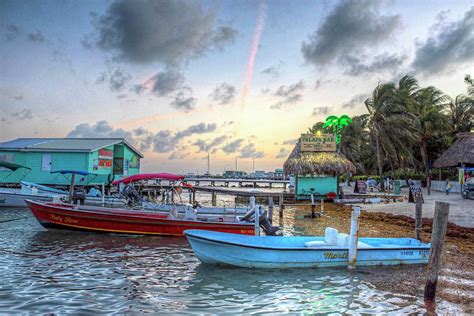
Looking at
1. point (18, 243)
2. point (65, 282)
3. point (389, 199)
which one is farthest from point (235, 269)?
point (389, 199)

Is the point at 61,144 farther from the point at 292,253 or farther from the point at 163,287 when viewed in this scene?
the point at 292,253

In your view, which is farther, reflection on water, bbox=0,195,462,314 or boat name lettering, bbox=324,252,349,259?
boat name lettering, bbox=324,252,349,259

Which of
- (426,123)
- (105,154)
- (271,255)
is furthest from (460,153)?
(105,154)

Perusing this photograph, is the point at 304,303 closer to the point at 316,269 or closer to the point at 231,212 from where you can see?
the point at 316,269

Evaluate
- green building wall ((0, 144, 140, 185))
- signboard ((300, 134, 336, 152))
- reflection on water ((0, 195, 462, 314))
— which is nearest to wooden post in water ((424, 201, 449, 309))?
reflection on water ((0, 195, 462, 314))

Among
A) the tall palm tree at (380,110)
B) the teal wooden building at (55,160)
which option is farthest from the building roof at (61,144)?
the tall palm tree at (380,110)

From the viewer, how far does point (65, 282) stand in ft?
28.9

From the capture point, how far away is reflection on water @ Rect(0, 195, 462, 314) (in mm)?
7465

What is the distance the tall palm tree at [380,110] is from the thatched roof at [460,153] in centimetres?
568

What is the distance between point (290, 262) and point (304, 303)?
2274 mm

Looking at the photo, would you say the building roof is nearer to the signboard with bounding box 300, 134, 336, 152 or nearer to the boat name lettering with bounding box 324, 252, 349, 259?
the signboard with bounding box 300, 134, 336, 152

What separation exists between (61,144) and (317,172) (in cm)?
2217

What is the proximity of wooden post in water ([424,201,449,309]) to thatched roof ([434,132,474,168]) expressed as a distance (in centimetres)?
2721

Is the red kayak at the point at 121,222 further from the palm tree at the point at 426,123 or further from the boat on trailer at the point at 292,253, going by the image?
the palm tree at the point at 426,123
